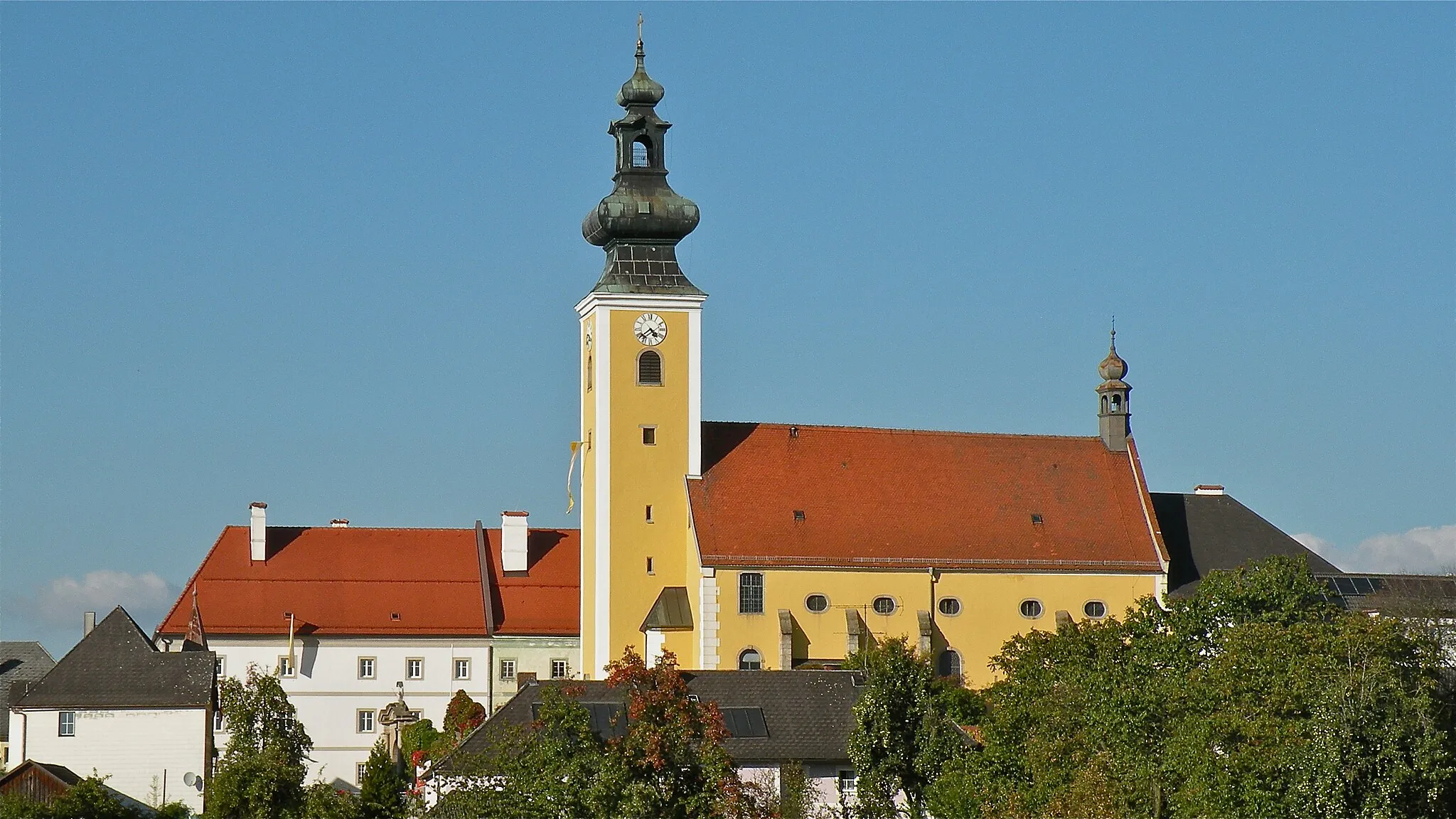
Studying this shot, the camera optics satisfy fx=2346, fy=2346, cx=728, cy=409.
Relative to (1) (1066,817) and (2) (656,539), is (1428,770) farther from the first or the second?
(2) (656,539)

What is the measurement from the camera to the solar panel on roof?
1837 inches

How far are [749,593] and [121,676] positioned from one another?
1557 cm

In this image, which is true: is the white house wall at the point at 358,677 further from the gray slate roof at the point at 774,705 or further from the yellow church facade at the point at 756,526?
the gray slate roof at the point at 774,705

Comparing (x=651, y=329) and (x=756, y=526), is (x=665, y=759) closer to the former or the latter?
(x=756, y=526)

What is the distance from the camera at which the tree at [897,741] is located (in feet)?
147

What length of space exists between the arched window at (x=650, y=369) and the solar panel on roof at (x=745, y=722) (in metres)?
14.9

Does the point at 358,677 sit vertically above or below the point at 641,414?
below

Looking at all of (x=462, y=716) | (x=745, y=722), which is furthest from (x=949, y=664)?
(x=745, y=722)

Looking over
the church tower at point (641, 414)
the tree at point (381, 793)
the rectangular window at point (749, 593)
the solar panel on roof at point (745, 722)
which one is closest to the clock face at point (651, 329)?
the church tower at point (641, 414)

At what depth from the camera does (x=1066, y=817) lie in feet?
129

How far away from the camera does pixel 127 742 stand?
181ft

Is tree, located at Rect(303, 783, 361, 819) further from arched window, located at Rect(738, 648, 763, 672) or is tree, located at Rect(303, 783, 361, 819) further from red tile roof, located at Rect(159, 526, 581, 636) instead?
red tile roof, located at Rect(159, 526, 581, 636)

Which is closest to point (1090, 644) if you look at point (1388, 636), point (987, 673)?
point (1388, 636)

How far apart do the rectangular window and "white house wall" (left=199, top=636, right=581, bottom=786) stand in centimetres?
981
